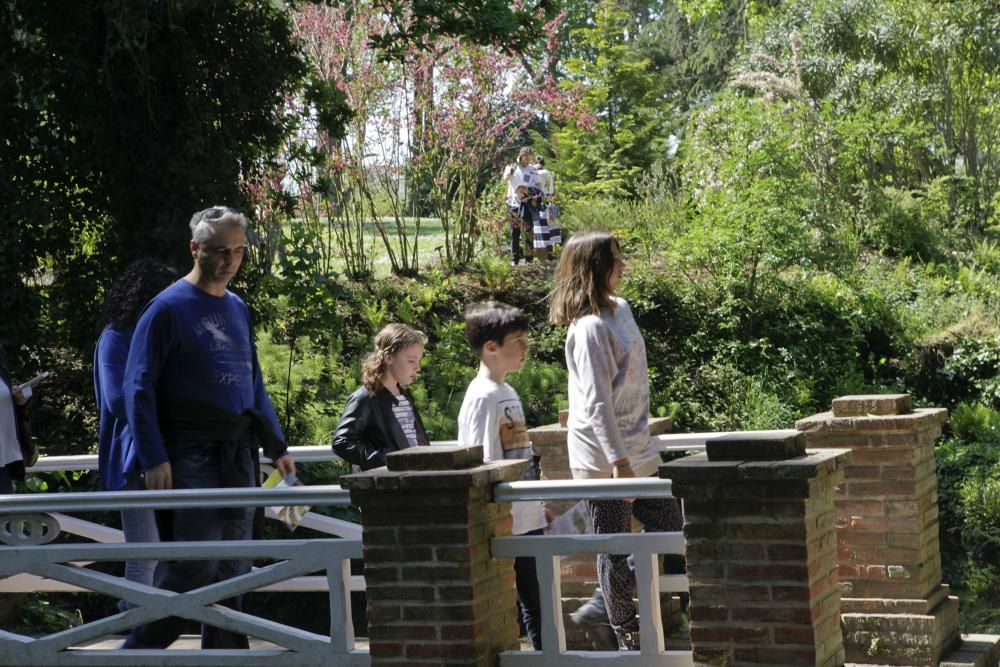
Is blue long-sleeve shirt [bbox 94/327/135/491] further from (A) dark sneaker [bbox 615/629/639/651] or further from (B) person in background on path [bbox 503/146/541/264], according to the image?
(B) person in background on path [bbox 503/146/541/264]

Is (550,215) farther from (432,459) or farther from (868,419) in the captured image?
(432,459)

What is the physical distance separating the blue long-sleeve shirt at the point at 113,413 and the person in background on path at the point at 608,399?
73.5 inches

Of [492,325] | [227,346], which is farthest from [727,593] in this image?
[227,346]

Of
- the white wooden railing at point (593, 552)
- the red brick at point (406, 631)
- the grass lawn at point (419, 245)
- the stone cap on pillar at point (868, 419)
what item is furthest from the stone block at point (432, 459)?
the grass lawn at point (419, 245)

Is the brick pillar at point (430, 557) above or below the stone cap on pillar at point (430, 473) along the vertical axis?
below

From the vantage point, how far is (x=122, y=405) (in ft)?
16.8

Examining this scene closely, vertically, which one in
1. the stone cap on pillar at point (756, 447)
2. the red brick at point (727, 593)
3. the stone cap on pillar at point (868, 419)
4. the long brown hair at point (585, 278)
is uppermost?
the long brown hair at point (585, 278)

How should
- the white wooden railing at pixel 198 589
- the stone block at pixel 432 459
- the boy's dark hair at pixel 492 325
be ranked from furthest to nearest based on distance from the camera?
the boy's dark hair at pixel 492 325 → the white wooden railing at pixel 198 589 → the stone block at pixel 432 459

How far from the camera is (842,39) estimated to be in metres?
21.5

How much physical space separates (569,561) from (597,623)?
99 centimetres

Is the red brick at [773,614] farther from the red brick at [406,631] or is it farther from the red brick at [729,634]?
the red brick at [406,631]

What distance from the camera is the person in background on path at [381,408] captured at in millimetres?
5445

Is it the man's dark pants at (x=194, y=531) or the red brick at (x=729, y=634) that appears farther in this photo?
the man's dark pants at (x=194, y=531)

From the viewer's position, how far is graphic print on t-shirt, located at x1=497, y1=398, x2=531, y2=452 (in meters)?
5.21
